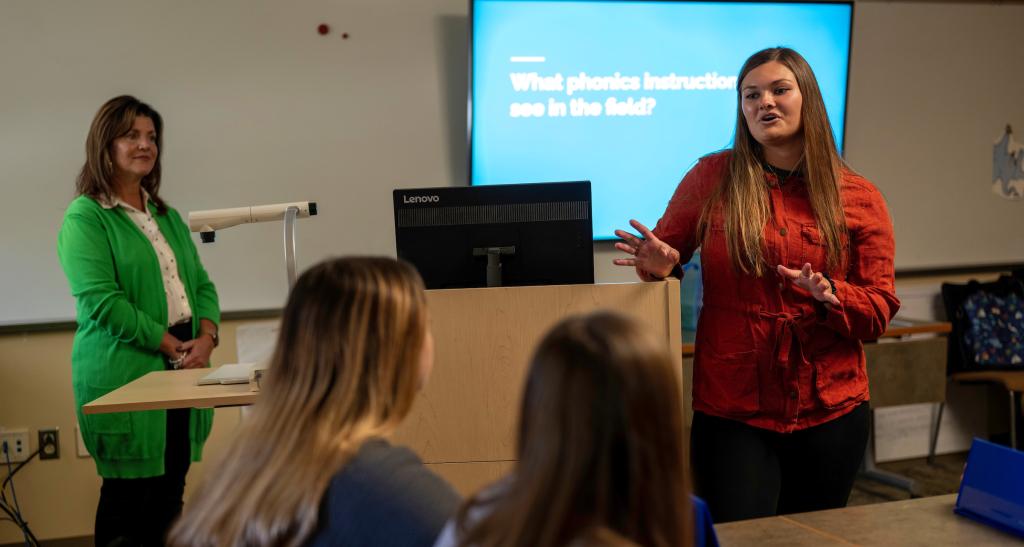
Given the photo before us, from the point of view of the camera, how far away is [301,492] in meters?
1.07

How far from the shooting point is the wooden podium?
6.38ft

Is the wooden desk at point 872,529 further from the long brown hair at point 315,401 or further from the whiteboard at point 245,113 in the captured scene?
the whiteboard at point 245,113

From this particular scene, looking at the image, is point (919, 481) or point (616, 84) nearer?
point (616, 84)

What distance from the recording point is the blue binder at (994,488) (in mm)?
1402

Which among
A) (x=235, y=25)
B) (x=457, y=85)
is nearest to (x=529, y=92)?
(x=457, y=85)

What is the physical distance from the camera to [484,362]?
6.40 ft

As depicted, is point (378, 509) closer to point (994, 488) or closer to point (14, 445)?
point (994, 488)

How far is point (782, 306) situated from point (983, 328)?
109 inches

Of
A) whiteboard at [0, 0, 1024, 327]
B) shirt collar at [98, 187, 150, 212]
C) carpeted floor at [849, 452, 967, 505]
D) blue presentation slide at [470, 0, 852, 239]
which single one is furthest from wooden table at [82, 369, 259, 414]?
carpeted floor at [849, 452, 967, 505]

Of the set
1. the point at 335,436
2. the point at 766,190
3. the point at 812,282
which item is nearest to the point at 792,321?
the point at 812,282

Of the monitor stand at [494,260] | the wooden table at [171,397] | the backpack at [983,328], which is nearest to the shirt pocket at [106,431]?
the wooden table at [171,397]

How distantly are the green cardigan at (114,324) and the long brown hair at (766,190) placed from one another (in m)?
1.75

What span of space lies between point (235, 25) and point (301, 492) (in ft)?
9.55

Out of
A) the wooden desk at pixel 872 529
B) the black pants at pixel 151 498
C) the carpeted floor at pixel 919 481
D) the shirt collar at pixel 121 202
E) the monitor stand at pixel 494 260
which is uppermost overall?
the shirt collar at pixel 121 202
